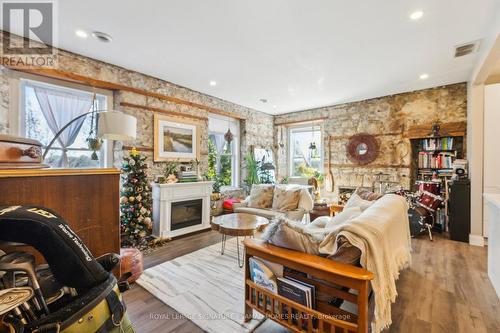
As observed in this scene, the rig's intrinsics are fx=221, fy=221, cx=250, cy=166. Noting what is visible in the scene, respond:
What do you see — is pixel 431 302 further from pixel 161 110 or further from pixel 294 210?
pixel 161 110

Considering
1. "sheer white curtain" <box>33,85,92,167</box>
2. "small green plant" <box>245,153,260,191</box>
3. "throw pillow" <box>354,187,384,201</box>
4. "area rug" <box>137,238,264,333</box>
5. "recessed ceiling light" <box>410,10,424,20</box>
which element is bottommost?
"area rug" <box>137,238,264,333</box>

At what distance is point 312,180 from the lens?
5652 mm

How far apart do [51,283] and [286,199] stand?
3.45 m

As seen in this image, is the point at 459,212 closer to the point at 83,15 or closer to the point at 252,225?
the point at 252,225

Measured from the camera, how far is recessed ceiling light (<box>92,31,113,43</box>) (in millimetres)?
2590

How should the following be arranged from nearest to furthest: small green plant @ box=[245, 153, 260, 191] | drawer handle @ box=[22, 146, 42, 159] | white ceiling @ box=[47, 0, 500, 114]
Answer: drawer handle @ box=[22, 146, 42, 159]
white ceiling @ box=[47, 0, 500, 114]
small green plant @ box=[245, 153, 260, 191]

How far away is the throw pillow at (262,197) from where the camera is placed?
422cm

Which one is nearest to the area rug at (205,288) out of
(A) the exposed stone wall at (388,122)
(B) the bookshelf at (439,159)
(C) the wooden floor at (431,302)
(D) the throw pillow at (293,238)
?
(C) the wooden floor at (431,302)

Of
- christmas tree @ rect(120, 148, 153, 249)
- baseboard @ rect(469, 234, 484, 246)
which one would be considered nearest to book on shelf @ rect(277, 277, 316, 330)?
christmas tree @ rect(120, 148, 153, 249)

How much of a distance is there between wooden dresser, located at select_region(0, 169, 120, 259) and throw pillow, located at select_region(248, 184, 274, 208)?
9.97 ft

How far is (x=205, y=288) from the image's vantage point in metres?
2.31

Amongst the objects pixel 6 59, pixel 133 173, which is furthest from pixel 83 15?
pixel 133 173

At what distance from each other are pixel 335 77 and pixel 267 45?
162 centimetres

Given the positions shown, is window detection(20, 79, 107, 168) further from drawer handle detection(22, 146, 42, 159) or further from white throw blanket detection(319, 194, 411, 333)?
white throw blanket detection(319, 194, 411, 333)
